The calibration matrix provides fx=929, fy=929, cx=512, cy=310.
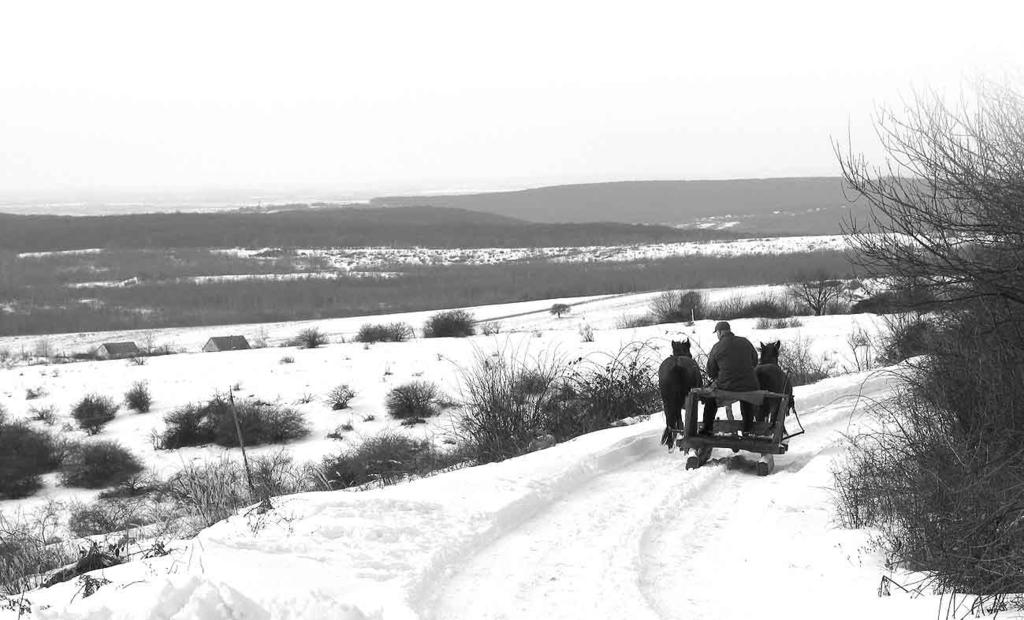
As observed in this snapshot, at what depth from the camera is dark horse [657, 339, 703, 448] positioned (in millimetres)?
10180

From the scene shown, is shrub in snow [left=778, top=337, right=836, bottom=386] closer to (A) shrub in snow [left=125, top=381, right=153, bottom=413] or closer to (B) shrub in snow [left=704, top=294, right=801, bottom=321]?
(B) shrub in snow [left=704, top=294, right=801, bottom=321]

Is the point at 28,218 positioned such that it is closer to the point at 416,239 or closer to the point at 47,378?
the point at 416,239

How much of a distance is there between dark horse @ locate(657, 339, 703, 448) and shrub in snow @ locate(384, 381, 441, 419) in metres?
11.0

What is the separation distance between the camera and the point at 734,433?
389 inches

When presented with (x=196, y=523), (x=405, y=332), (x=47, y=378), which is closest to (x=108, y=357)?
(x=47, y=378)

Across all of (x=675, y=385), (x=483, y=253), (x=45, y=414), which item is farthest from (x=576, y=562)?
(x=483, y=253)

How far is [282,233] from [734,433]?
109877 millimetres

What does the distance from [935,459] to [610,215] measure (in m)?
190

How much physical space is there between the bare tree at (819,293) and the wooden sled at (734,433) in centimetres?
2627

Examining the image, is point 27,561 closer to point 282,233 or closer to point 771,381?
point 771,381

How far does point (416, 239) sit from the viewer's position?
114688 mm

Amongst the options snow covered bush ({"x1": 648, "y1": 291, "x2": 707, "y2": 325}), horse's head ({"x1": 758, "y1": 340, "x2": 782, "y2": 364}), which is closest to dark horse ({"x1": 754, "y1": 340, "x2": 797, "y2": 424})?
horse's head ({"x1": 758, "y1": 340, "x2": 782, "y2": 364})

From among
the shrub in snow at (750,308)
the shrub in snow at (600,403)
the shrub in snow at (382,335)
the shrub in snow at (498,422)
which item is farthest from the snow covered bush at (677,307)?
the shrub in snow at (498,422)

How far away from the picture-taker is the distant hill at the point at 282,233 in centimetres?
10462
